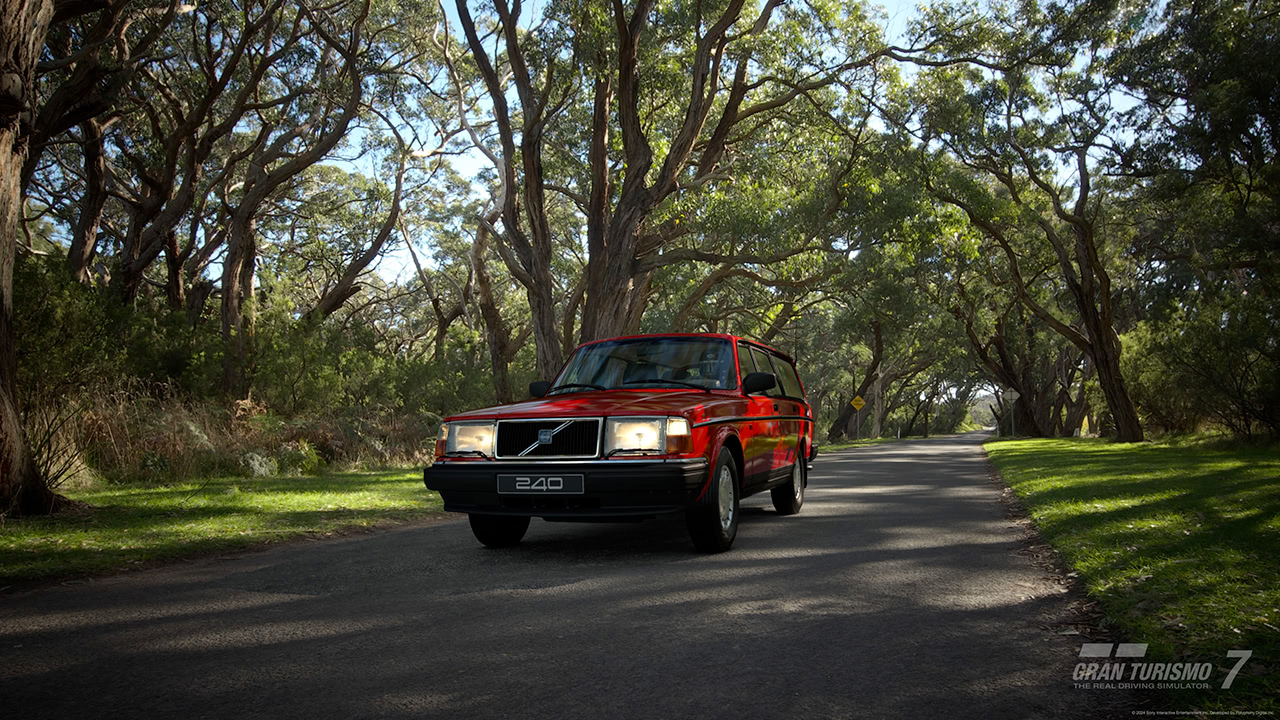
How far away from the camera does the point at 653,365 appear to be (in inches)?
319

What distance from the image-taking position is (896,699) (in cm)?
347

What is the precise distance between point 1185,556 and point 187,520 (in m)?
8.57

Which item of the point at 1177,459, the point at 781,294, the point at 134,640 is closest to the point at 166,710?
the point at 134,640

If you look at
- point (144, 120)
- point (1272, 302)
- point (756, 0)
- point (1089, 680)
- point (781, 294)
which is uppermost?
point (756, 0)

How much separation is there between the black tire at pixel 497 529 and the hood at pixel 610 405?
0.90 m

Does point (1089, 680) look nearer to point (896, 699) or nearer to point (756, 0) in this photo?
point (896, 699)

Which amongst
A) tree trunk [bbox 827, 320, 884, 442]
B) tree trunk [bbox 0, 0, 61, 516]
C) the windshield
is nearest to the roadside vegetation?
tree trunk [bbox 0, 0, 61, 516]

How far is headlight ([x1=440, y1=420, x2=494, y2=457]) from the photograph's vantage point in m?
6.79

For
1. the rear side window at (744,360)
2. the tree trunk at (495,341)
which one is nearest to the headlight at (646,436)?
the rear side window at (744,360)

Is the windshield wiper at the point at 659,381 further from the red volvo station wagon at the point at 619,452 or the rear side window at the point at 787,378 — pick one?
the rear side window at the point at 787,378

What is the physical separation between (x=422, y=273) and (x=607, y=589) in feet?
91.0

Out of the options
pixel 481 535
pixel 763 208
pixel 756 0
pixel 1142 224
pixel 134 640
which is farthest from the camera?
pixel 1142 224

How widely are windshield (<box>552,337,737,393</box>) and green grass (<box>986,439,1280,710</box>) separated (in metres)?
3.28

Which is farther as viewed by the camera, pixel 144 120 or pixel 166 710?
pixel 144 120
